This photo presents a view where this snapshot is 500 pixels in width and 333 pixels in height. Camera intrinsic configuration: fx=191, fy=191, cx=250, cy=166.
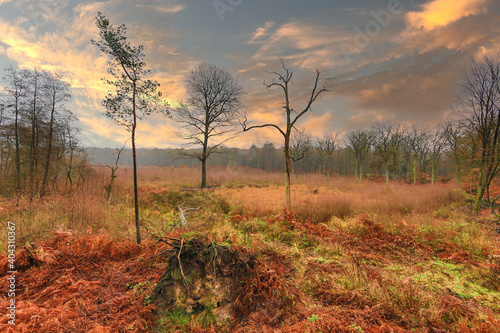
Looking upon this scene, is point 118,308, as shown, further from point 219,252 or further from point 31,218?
point 31,218

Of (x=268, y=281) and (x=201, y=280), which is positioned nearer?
(x=201, y=280)

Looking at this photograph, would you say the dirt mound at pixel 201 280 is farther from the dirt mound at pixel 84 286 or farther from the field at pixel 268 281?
the dirt mound at pixel 84 286

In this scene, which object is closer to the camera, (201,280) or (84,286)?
(201,280)

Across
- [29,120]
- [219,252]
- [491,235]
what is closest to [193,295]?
[219,252]

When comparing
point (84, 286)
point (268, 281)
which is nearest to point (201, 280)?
point (268, 281)

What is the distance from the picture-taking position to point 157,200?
1252cm

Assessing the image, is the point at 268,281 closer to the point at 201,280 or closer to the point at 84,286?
the point at 201,280

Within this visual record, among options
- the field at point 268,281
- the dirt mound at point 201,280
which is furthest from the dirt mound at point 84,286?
the dirt mound at point 201,280

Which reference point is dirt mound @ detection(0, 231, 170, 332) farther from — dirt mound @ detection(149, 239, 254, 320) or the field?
dirt mound @ detection(149, 239, 254, 320)

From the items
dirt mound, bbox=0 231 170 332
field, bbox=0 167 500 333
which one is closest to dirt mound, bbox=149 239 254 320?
field, bbox=0 167 500 333

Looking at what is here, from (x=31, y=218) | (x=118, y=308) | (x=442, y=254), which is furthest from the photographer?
(x=31, y=218)

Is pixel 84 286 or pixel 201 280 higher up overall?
pixel 201 280

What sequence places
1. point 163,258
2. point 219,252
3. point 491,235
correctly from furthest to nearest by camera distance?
point 491,235 → point 163,258 → point 219,252

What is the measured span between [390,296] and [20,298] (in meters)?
5.71
